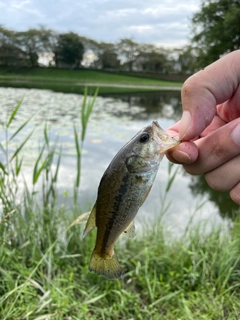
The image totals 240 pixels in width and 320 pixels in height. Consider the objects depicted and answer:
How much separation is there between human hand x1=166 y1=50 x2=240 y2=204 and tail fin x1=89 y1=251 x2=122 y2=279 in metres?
0.53

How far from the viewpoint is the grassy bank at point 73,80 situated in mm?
7935

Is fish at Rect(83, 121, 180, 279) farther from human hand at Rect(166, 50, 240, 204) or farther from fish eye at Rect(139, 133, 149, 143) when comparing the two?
human hand at Rect(166, 50, 240, 204)

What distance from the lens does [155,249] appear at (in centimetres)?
353

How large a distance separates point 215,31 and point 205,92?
30.4m

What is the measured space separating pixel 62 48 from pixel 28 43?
341 cm

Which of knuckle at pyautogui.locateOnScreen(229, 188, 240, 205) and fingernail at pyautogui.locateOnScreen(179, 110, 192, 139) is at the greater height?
fingernail at pyautogui.locateOnScreen(179, 110, 192, 139)

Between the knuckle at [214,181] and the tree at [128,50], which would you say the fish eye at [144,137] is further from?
the tree at [128,50]

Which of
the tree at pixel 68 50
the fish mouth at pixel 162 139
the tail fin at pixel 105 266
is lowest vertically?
the tail fin at pixel 105 266

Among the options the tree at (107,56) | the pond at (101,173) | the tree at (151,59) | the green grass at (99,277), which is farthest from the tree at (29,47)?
the tree at (151,59)

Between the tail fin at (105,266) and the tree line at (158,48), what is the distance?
1022 centimetres

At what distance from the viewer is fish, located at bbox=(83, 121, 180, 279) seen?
1281 mm

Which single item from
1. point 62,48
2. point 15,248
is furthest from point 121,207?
point 62,48

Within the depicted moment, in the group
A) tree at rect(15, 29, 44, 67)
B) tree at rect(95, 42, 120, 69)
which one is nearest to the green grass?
tree at rect(15, 29, 44, 67)

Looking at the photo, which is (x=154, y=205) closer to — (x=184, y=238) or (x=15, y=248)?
(x=184, y=238)
